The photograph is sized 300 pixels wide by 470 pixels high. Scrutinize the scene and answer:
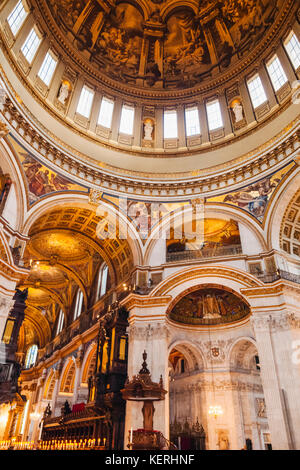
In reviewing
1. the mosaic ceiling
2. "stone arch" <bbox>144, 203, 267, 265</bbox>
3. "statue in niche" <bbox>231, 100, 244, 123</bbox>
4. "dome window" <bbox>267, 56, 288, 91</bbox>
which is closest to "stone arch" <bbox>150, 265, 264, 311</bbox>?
"stone arch" <bbox>144, 203, 267, 265</bbox>

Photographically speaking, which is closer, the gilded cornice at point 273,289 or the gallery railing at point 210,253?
the gilded cornice at point 273,289

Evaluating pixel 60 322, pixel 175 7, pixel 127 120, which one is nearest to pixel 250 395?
pixel 127 120

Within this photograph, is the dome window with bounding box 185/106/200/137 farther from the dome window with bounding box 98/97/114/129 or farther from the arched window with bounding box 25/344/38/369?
the arched window with bounding box 25/344/38/369

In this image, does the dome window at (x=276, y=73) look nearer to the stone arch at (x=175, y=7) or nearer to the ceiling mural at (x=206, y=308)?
the stone arch at (x=175, y=7)

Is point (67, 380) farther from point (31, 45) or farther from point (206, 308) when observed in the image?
point (31, 45)

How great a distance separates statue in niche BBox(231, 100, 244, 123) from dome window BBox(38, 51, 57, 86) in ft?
37.4

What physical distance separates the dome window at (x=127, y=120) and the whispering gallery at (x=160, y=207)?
9 cm

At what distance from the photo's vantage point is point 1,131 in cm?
1441

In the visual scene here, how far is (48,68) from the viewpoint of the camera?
19.5 metres

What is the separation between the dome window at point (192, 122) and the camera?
2191 centimetres

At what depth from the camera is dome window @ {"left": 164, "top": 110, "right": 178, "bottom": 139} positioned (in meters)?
22.2

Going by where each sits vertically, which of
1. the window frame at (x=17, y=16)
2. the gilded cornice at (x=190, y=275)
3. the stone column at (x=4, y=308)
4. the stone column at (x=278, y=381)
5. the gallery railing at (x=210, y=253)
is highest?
the window frame at (x=17, y=16)

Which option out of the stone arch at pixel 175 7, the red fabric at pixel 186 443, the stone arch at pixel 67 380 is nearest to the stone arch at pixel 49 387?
the stone arch at pixel 67 380

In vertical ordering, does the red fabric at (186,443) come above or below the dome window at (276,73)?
below
